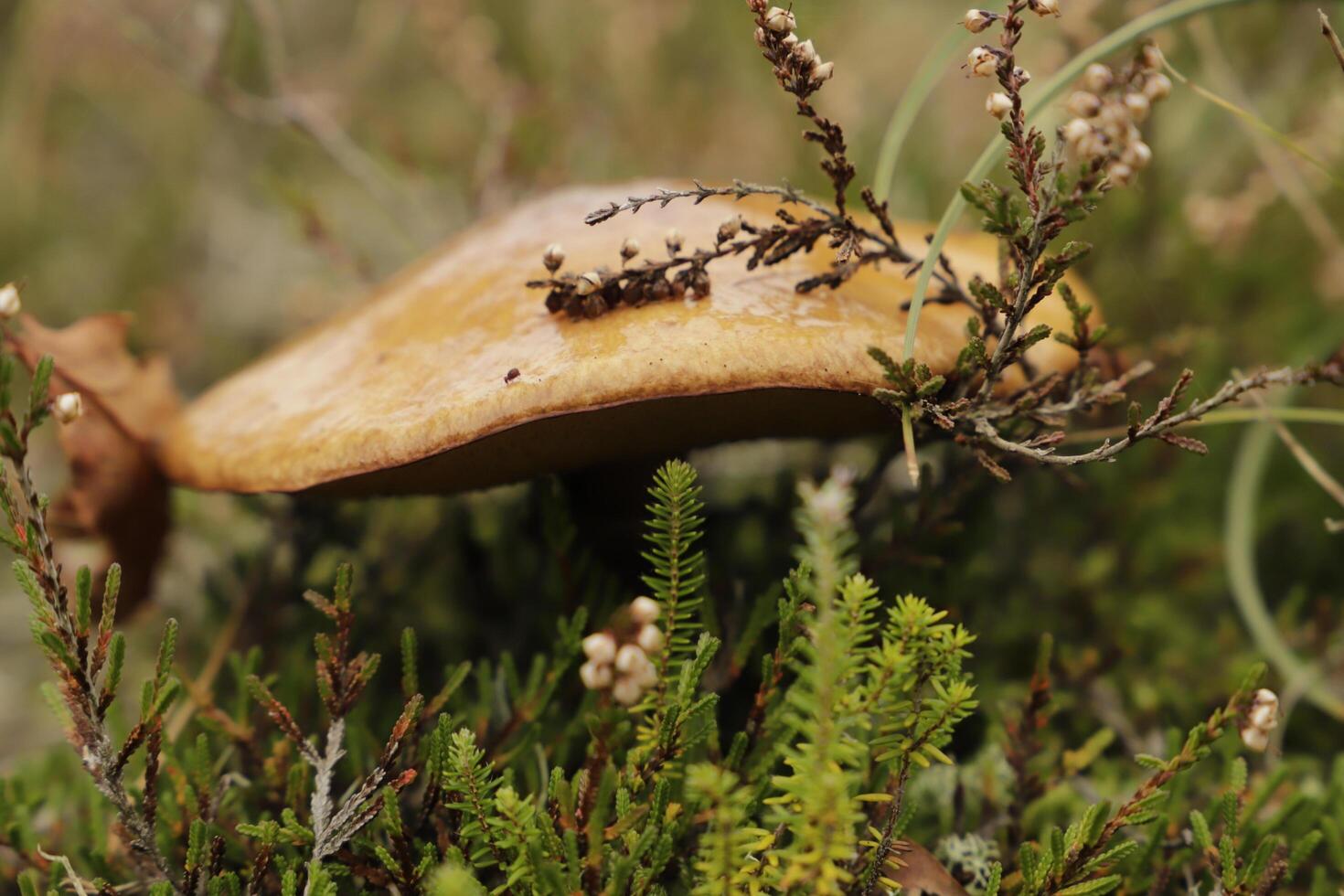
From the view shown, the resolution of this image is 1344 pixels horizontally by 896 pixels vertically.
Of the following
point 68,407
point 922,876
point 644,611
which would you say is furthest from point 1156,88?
point 68,407

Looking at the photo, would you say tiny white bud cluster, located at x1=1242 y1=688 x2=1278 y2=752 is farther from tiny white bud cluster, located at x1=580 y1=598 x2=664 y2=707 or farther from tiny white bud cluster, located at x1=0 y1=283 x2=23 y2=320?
tiny white bud cluster, located at x1=0 y1=283 x2=23 y2=320

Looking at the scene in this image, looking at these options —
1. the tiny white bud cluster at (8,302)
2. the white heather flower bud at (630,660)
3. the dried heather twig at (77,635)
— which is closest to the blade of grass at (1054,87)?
the white heather flower bud at (630,660)

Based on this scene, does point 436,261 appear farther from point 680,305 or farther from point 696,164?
point 696,164

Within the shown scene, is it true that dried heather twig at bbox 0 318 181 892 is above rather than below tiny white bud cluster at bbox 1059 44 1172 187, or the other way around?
below

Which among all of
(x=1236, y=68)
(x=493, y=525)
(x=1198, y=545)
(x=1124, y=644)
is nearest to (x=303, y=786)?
(x=493, y=525)

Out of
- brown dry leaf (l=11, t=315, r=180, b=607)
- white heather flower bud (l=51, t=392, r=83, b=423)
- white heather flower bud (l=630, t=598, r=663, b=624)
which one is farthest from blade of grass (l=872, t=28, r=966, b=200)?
brown dry leaf (l=11, t=315, r=180, b=607)
